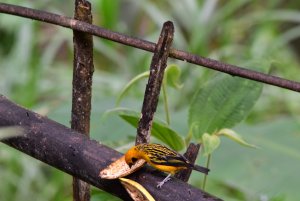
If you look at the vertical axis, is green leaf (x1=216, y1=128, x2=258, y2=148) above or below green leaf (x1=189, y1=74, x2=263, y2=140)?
below

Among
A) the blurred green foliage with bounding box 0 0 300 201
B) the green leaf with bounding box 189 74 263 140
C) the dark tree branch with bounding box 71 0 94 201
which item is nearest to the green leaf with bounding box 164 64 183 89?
the green leaf with bounding box 189 74 263 140

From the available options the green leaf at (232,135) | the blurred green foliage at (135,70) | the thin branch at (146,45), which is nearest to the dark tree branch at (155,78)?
the thin branch at (146,45)

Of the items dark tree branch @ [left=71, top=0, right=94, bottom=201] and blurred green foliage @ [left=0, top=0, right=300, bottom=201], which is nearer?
dark tree branch @ [left=71, top=0, right=94, bottom=201]

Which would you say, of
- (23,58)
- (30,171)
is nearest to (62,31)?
(23,58)

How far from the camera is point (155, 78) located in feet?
1.71

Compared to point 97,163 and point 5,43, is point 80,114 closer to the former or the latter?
point 97,163

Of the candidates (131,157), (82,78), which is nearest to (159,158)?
(131,157)

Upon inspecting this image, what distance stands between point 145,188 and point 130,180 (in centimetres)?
1

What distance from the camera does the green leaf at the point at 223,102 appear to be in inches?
27.2

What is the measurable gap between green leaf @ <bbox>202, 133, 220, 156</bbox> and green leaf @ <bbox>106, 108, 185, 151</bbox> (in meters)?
0.03

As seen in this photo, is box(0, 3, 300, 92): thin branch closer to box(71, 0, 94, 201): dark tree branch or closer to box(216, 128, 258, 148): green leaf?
box(71, 0, 94, 201): dark tree branch

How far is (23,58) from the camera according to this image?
2.37m

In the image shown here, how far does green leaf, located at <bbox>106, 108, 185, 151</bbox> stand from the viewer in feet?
2.04

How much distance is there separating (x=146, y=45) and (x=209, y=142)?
5.8 inches
